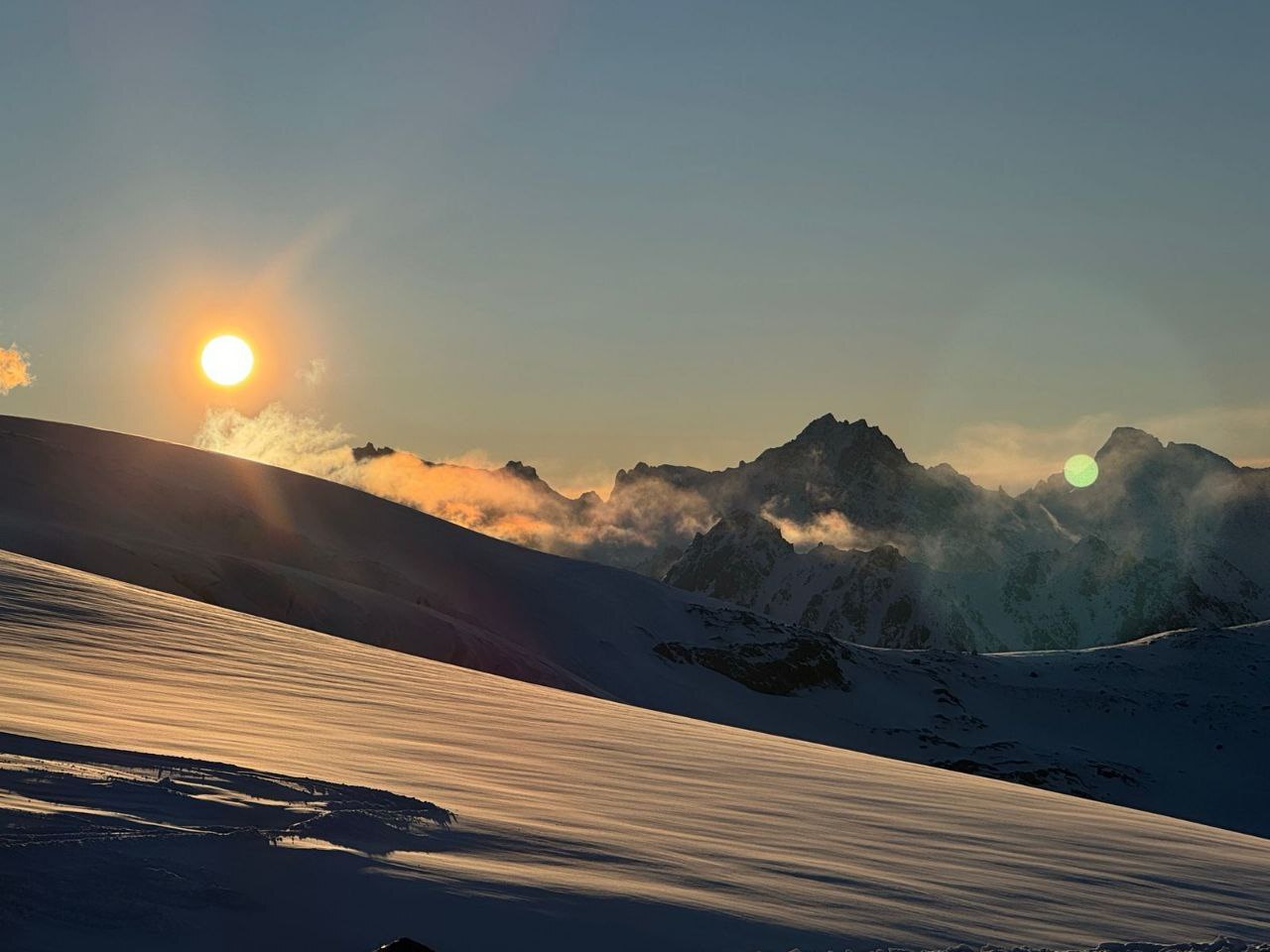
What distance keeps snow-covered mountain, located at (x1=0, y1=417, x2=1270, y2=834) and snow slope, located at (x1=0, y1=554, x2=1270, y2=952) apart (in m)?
38.4

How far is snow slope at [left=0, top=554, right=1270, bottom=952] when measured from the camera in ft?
18.1

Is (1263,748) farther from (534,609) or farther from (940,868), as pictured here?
(940,868)

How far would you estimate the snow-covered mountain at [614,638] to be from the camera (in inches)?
2370

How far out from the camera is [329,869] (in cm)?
604

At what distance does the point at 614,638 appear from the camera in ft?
380

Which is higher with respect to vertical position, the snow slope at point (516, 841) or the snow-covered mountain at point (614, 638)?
the snow-covered mountain at point (614, 638)

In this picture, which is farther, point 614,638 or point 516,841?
point 614,638

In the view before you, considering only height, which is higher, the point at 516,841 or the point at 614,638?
the point at 614,638

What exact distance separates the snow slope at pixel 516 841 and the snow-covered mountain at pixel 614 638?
3842 centimetres

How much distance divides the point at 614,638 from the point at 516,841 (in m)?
109

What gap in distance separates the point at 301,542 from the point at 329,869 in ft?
248

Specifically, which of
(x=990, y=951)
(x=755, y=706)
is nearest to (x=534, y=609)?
(x=755, y=706)

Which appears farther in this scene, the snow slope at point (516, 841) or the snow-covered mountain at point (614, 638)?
the snow-covered mountain at point (614, 638)

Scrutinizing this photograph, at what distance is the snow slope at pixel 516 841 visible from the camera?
217 inches
